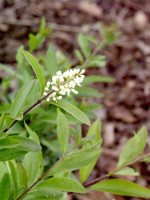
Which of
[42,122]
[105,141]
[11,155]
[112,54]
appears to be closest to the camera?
[11,155]

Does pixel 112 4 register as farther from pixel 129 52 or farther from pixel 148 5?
pixel 129 52

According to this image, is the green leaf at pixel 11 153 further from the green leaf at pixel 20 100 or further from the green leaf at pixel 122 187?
the green leaf at pixel 122 187

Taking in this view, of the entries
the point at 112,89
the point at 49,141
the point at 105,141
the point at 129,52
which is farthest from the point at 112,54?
the point at 49,141

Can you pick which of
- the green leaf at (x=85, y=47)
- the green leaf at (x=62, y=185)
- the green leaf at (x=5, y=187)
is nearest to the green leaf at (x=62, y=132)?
the green leaf at (x=62, y=185)

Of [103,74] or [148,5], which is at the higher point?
[148,5]

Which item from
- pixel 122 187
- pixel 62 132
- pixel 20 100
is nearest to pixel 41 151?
pixel 62 132

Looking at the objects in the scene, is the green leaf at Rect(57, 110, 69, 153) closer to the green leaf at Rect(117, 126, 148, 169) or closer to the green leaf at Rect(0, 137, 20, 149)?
the green leaf at Rect(0, 137, 20, 149)

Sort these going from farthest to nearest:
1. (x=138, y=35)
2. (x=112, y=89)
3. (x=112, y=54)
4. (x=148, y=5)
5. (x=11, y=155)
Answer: (x=148, y=5) → (x=138, y=35) → (x=112, y=54) → (x=112, y=89) → (x=11, y=155)
